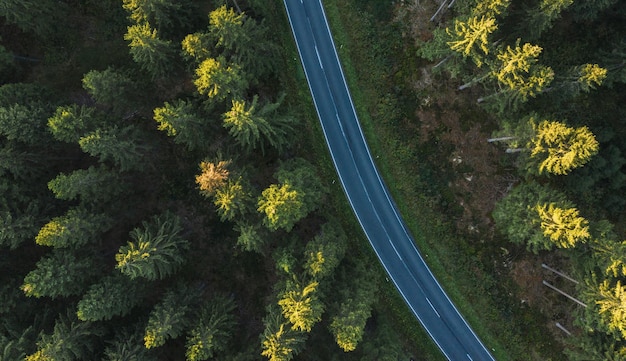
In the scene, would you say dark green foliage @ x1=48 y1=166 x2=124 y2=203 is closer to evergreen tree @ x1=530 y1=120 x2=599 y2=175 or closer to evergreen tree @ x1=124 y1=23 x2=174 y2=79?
evergreen tree @ x1=124 y1=23 x2=174 y2=79

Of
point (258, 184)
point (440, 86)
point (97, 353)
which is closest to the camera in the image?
point (97, 353)

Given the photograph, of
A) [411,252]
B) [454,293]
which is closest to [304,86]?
[411,252]

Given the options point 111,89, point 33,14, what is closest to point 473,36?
point 111,89

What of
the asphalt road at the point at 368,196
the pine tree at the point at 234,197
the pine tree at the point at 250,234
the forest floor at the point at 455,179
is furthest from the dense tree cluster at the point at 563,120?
the pine tree at the point at 250,234

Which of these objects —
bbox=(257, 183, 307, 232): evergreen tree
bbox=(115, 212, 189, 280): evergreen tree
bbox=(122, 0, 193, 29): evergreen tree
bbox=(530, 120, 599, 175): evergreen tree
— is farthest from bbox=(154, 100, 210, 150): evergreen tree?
bbox=(530, 120, 599, 175): evergreen tree

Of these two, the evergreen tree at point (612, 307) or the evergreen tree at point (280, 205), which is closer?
the evergreen tree at point (280, 205)

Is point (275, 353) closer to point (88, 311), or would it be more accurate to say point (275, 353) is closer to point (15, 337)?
point (88, 311)

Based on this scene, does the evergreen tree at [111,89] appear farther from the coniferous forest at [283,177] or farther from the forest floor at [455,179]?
the forest floor at [455,179]
